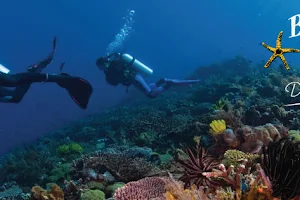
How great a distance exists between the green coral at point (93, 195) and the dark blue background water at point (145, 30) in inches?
2809

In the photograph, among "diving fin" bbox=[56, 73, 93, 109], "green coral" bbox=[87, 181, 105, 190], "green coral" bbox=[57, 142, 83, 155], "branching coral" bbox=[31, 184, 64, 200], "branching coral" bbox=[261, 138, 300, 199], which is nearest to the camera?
"branching coral" bbox=[261, 138, 300, 199]

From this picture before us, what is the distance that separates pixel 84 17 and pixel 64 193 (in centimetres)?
14326

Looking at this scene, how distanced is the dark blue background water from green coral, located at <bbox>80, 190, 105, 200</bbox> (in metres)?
71.4

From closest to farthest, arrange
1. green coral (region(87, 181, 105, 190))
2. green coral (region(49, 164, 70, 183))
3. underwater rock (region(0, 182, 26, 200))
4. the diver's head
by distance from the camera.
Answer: green coral (region(87, 181, 105, 190))
underwater rock (region(0, 182, 26, 200))
green coral (region(49, 164, 70, 183))
the diver's head

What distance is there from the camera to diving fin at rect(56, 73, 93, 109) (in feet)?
32.9

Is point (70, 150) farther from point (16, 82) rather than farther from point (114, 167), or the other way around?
point (114, 167)

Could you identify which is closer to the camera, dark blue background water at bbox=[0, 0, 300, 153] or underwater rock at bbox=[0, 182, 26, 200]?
underwater rock at bbox=[0, 182, 26, 200]

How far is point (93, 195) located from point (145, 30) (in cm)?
15325

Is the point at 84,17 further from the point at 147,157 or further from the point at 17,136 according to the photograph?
the point at 147,157

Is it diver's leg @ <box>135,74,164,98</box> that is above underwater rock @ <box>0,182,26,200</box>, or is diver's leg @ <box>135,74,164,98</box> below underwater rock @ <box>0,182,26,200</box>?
above

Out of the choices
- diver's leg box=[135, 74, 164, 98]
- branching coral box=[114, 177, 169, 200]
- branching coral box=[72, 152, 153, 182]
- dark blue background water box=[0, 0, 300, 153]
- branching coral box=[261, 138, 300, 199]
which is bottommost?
branching coral box=[261, 138, 300, 199]

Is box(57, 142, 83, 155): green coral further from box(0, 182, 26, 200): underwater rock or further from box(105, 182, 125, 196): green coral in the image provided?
box(105, 182, 125, 196): green coral

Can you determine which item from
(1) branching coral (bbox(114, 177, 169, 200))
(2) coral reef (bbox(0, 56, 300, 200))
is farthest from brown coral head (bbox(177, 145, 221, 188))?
(1) branching coral (bbox(114, 177, 169, 200))

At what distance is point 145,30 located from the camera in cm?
15350
